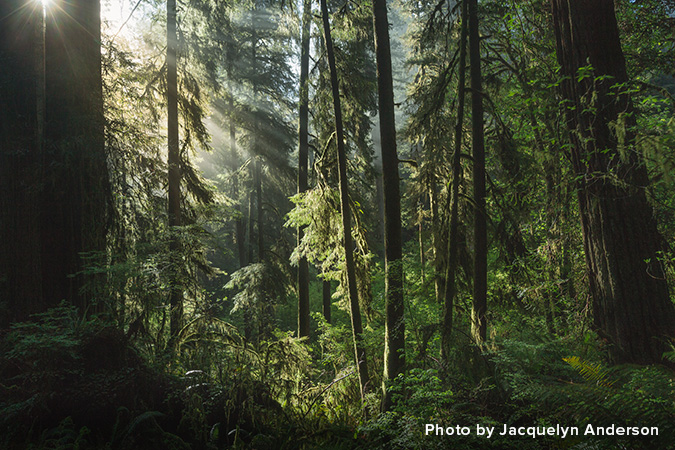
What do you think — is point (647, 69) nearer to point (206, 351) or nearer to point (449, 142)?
point (449, 142)

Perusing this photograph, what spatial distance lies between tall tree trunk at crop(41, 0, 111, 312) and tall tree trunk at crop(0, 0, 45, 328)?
16 centimetres

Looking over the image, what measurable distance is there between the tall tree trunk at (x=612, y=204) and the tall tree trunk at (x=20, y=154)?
6.81 metres

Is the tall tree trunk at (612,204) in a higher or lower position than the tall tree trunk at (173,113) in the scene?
lower

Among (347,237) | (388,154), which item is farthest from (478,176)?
(347,237)

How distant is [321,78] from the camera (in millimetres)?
8016

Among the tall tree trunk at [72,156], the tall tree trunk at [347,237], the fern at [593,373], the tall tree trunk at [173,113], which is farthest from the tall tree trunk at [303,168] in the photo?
the fern at [593,373]

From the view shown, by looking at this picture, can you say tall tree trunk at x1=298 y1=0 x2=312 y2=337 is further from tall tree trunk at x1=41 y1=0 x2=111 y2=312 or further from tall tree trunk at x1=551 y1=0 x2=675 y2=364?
tall tree trunk at x1=551 y1=0 x2=675 y2=364

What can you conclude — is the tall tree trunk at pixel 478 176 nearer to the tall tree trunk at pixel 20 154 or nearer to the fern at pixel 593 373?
the fern at pixel 593 373

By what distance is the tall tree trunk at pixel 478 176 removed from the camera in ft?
19.1

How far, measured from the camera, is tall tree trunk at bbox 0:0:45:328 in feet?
16.4

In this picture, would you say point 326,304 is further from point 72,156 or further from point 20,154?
point 20,154

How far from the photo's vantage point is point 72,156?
17.0 ft

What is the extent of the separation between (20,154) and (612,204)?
750 cm

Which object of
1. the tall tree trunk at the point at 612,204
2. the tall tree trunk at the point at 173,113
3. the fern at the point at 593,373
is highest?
the tall tree trunk at the point at 173,113
